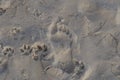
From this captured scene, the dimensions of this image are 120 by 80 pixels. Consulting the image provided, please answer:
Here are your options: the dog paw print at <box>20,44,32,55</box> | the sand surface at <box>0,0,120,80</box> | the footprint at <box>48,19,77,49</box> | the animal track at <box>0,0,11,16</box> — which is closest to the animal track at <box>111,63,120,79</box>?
the sand surface at <box>0,0,120,80</box>

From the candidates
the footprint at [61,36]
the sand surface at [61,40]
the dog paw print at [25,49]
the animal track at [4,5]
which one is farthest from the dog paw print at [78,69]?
the animal track at [4,5]

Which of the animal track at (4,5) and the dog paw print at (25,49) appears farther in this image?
the animal track at (4,5)

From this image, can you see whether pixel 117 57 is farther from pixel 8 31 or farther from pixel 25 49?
pixel 8 31

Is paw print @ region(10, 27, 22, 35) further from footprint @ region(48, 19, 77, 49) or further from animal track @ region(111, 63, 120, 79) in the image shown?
animal track @ region(111, 63, 120, 79)

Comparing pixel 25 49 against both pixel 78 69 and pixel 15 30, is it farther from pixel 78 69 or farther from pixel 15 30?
pixel 78 69

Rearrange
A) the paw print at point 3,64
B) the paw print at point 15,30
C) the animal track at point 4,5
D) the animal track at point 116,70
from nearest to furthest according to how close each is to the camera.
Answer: the animal track at point 116,70 < the paw print at point 3,64 < the paw print at point 15,30 < the animal track at point 4,5

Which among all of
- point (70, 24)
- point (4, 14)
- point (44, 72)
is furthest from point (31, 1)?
point (44, 72)

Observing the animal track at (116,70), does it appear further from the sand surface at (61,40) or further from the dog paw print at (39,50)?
the dog paw print at (39,50)

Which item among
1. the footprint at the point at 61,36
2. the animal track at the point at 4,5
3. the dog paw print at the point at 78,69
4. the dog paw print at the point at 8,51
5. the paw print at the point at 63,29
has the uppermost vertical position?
the animal track at the point at 4,5
